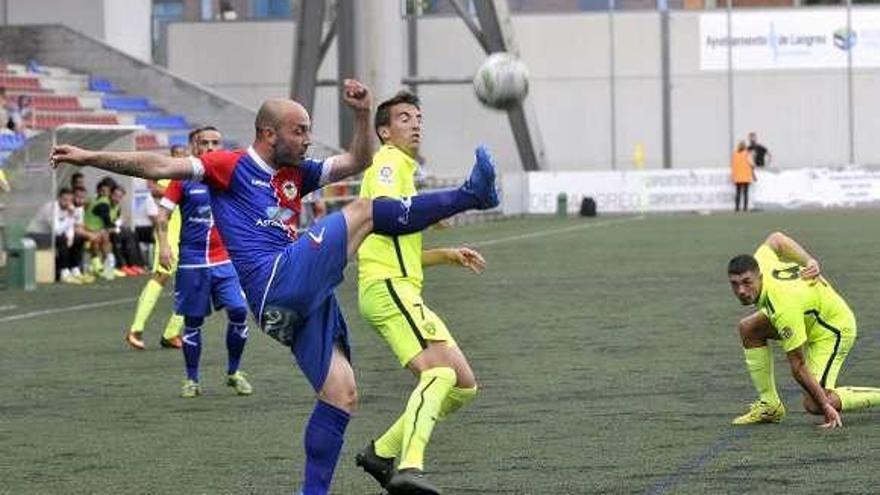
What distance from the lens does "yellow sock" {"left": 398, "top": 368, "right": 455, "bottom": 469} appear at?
31.4 ft

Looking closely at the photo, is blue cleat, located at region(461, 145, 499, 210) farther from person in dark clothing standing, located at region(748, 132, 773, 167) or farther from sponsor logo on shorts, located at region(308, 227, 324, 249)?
person in dark clothing standing, located at region(748, 132, 773, 167)

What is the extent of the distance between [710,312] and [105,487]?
466 inches

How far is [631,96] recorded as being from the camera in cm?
6309

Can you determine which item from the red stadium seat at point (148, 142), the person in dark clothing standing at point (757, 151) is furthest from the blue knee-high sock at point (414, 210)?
the person in dark clothing standing at point (757, 151)

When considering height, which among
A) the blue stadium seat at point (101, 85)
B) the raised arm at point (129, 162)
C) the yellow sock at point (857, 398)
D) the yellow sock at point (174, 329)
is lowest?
the yellow sock at point (174, 329)

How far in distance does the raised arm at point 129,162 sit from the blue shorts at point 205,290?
6534mm

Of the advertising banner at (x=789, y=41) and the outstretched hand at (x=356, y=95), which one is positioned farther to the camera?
the advertising banner at (x=789, y=41)

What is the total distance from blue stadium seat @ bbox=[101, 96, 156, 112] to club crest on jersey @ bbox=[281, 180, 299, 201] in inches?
1434

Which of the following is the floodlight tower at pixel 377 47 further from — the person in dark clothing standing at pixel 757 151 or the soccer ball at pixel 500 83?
the person in dark clothing standing at pixel 757 151

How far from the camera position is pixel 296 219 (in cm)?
959

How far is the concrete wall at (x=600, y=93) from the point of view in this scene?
205 ft

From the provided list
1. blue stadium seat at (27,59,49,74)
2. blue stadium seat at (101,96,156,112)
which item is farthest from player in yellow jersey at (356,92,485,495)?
blue stadium seat at (27,59,49,74)

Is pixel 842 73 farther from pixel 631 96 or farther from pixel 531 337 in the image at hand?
pixel 531 337

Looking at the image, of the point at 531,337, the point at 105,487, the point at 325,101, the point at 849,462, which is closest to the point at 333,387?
the point at 105,487
